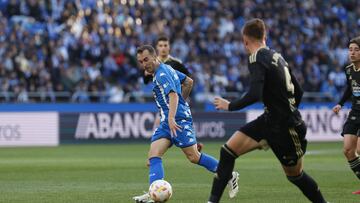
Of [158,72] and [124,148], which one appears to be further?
[124,148]

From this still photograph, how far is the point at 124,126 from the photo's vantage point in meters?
29.3

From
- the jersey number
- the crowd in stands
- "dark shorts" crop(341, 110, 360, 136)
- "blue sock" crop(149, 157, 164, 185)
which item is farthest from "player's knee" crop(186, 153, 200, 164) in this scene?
the crowd in stands

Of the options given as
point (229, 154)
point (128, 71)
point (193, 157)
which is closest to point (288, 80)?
point (229, 154)

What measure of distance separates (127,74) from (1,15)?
534cm

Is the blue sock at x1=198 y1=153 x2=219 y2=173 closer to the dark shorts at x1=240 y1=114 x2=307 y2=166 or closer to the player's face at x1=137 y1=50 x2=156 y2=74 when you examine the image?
the player's face at x1=137 y1=50 x2=156 y2=74

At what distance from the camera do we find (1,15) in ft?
103

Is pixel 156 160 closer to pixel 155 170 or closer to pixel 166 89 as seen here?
pixel 155 170

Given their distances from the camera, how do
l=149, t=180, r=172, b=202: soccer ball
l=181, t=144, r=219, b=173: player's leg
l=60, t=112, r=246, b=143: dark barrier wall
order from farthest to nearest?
l=60, t=112, r=246, b=143: dark barrier wall, l=181, t=144, r=219, b=173: player's leg, l=149, t=180, r=172, b=202: soccer ball

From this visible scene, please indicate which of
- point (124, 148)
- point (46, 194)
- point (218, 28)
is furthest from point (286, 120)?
point (218, 28)

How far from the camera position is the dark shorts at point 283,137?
916 cm

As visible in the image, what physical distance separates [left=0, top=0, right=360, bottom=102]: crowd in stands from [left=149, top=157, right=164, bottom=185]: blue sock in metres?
18.7

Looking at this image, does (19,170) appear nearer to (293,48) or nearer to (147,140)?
(147,140)

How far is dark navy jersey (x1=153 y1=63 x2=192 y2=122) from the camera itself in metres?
10.8

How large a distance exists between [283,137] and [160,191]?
1.97 metres
